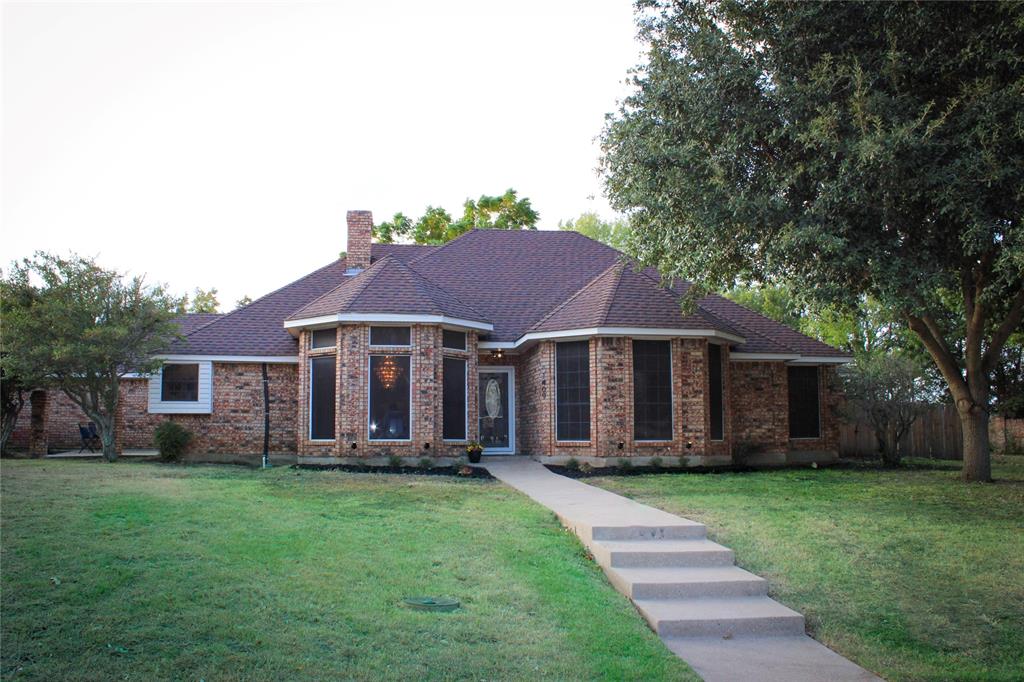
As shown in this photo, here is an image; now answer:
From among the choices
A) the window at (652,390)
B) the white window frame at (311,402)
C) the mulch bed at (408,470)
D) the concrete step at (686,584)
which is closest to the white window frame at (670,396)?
the window at (652,390)

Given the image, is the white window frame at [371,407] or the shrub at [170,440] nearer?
the white window frame at [371,407]

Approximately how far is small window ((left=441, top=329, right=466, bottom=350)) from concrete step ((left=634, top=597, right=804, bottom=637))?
10.3 m

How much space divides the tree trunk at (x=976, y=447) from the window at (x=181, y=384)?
15986 millimetres

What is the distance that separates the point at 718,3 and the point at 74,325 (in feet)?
43.5

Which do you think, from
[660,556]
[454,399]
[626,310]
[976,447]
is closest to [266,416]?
[454,399]

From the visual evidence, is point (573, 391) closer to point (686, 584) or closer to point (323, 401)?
point (323, 401)

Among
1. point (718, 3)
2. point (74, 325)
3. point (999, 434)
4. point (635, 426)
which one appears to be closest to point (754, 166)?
point (718, 3)

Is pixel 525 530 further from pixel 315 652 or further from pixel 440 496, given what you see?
pixel 315 652

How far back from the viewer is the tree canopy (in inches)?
1388

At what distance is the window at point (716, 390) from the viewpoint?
55.6 ft

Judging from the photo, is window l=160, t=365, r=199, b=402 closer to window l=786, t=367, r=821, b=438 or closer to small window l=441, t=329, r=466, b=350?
small window l=441, t=329, r=466, b=350

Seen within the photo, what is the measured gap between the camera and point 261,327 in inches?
742

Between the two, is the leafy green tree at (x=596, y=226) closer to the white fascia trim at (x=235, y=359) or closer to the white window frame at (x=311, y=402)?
the white fascia trim at (x=235, y=359)

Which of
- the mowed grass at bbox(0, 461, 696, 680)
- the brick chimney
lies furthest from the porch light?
the mowed grass at bbox(0, 461, 696, 680)
